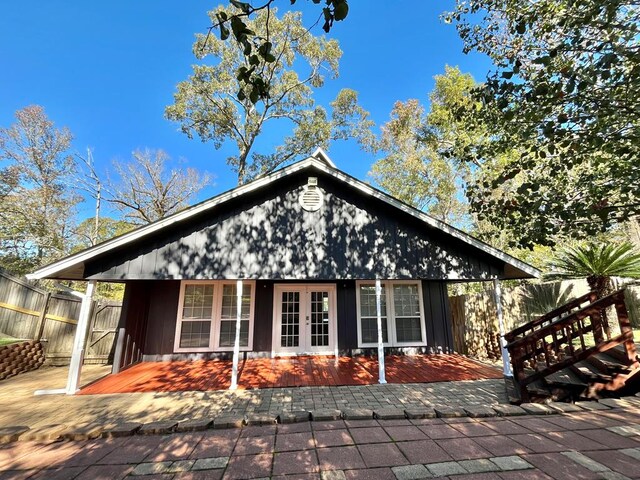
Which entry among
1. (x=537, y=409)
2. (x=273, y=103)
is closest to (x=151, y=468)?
(x=537, y=409)

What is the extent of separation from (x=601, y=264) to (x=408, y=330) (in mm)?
6138

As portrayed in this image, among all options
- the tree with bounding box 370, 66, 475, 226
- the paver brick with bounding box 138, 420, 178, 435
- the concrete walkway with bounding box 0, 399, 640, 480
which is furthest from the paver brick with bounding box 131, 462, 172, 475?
the tree with bounding box 370, 66, 475, 226

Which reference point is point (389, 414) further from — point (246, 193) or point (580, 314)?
point (246, 193)

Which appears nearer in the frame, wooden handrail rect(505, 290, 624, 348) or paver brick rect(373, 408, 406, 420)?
paver brick rect(373, 408, 406, 420)

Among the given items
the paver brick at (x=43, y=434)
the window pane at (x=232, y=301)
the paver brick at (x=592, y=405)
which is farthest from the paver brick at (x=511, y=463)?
the window pane at (x=232, y=301)

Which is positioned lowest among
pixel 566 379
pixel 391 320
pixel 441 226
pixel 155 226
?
pixel 566 379

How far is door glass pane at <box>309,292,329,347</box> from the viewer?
834cm

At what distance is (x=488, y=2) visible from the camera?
214 inches

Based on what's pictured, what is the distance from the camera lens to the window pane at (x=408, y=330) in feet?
28.0

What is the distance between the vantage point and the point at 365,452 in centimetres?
312

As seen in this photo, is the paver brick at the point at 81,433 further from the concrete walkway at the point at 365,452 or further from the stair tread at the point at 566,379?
the stair tread at the point at 566,379

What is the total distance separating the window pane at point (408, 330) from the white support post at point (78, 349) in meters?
7.60

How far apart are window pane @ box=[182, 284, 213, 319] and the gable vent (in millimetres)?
3787

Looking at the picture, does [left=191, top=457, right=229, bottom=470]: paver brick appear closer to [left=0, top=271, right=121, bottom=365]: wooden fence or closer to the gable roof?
the gable roof
